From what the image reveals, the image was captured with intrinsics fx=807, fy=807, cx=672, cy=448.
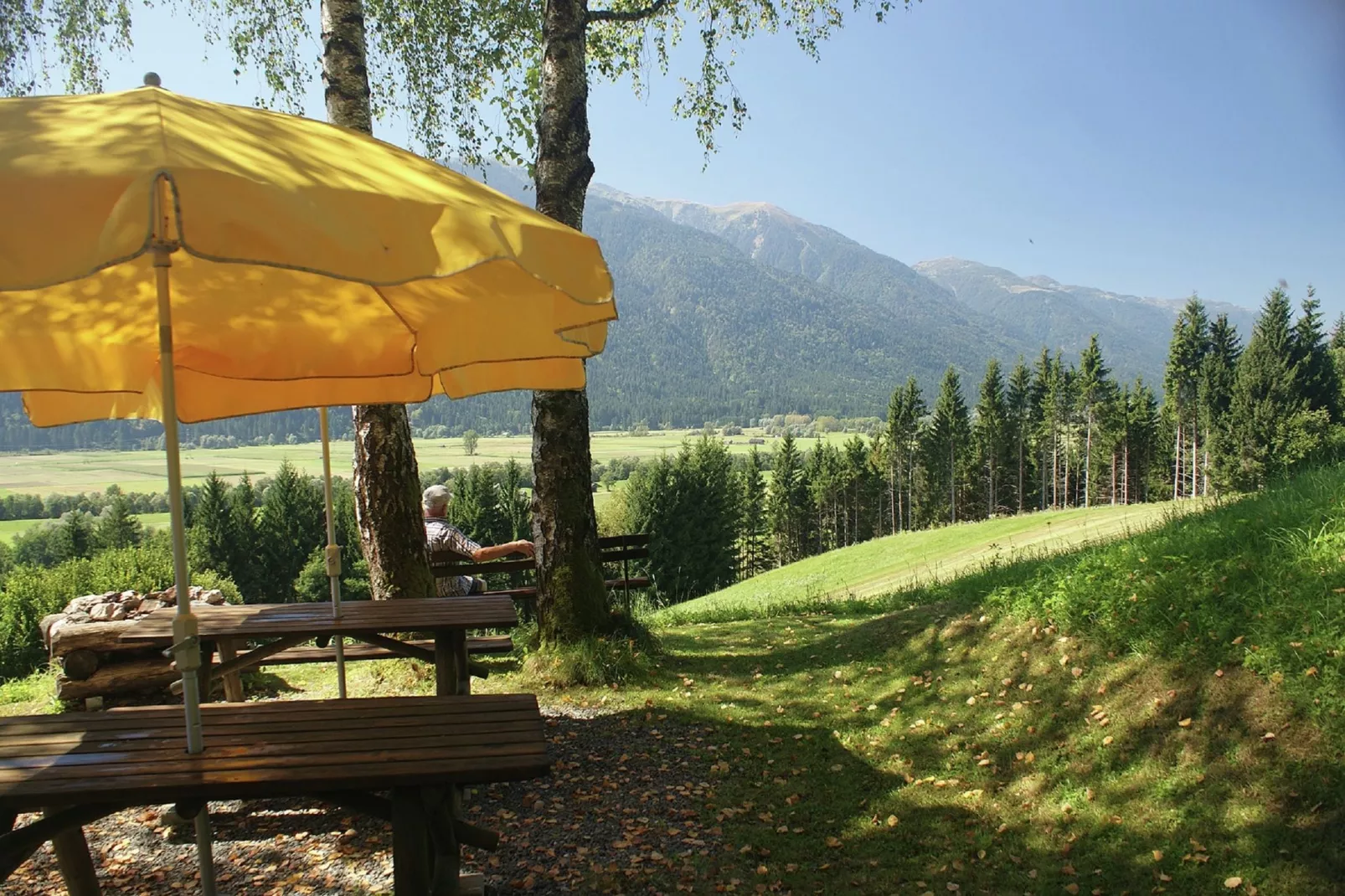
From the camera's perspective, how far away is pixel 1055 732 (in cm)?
474

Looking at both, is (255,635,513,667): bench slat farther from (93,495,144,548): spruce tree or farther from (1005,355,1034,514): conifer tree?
(1005,355,1034,514): conifer tree

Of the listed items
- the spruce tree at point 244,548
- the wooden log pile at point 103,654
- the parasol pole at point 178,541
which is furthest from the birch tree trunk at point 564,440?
the spruce tree at point 244,548

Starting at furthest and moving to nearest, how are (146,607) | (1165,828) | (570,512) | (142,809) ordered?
1. (570,512)
2. (146,607)
3. (142,809)
4. (1165,828)

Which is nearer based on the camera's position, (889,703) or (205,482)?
(889,703)

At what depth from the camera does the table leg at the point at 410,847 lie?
270 centimetres

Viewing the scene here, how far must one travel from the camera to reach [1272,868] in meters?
3.23

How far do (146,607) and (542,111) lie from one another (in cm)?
537

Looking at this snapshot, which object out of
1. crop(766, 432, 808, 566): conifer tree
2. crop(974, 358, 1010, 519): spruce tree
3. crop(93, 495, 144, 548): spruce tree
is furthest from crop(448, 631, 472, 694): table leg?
crop(974, 358, 1010, 519): spruce tree

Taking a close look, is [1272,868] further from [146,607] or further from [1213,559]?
[146,607]

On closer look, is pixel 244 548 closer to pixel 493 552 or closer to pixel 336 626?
pixel 493 552

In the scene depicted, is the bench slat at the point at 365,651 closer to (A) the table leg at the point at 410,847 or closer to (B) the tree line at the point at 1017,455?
(A) the table leg at the point at 410,847

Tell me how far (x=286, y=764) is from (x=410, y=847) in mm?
513

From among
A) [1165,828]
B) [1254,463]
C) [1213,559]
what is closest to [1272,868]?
[1165,828]

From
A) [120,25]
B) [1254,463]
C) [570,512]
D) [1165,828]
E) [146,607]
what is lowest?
[1254,463]
